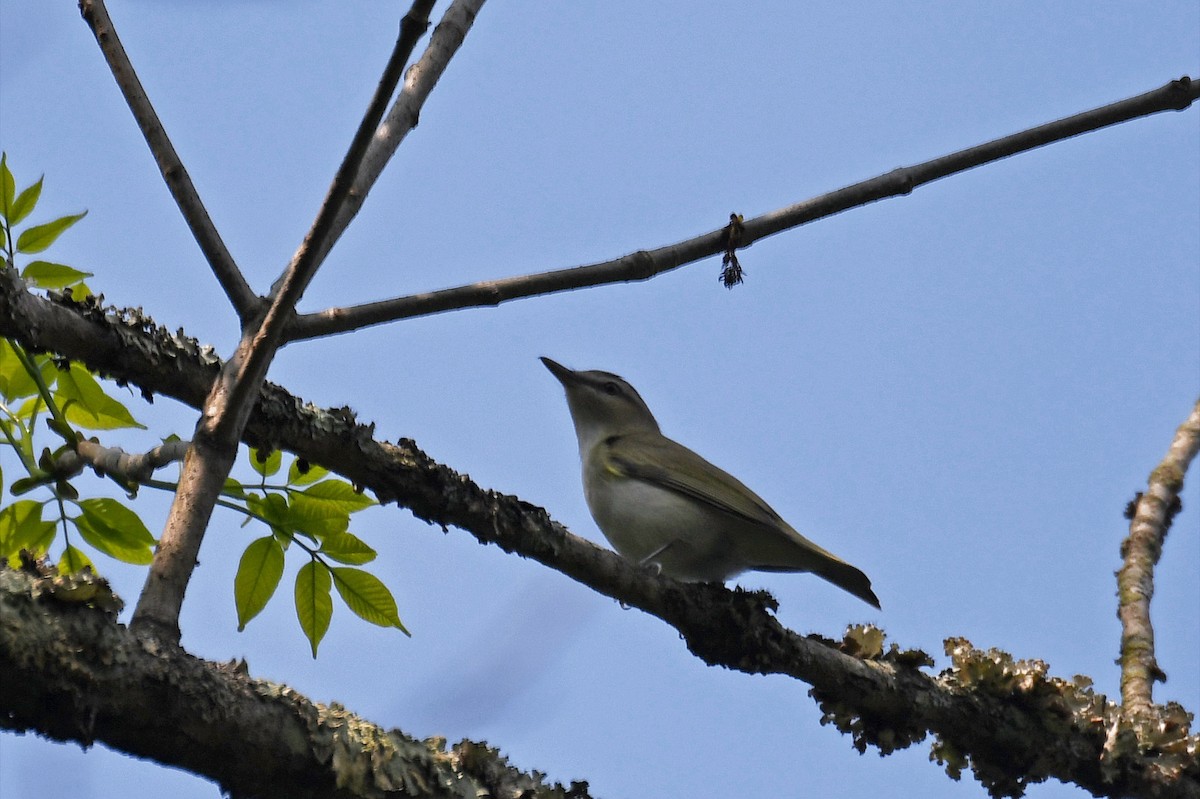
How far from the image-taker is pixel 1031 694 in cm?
414

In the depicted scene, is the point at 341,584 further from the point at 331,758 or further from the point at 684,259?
the point at 684,259

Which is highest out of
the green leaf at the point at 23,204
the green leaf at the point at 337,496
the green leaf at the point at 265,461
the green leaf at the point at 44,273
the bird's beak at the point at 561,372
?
the bird's beak at the point at 561,372

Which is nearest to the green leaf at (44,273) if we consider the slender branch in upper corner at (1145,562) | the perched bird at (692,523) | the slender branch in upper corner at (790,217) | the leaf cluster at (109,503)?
the leaf cluster at (109,503)

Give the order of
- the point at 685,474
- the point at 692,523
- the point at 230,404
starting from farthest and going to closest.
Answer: the point at 685,474 → the point at 692,523 → the point at 230,404

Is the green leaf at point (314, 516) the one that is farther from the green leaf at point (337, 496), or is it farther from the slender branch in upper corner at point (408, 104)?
the slender branch in upper corner at point (408, 104)

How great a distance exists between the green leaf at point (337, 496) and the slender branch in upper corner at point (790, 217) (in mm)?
722

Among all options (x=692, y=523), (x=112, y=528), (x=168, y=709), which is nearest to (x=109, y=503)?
(x=112, y=528)

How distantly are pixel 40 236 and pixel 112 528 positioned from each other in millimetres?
841

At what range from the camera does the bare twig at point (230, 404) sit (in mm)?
2430

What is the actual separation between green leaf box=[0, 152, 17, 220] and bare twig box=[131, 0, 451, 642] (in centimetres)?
94

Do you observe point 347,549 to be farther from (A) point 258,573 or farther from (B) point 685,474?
(B) point 685,474

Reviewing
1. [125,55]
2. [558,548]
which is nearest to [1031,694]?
[558,548]

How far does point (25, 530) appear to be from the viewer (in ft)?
10.8

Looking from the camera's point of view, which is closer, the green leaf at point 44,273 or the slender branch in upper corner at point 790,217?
the slender branch in upper corner at point 790,217
